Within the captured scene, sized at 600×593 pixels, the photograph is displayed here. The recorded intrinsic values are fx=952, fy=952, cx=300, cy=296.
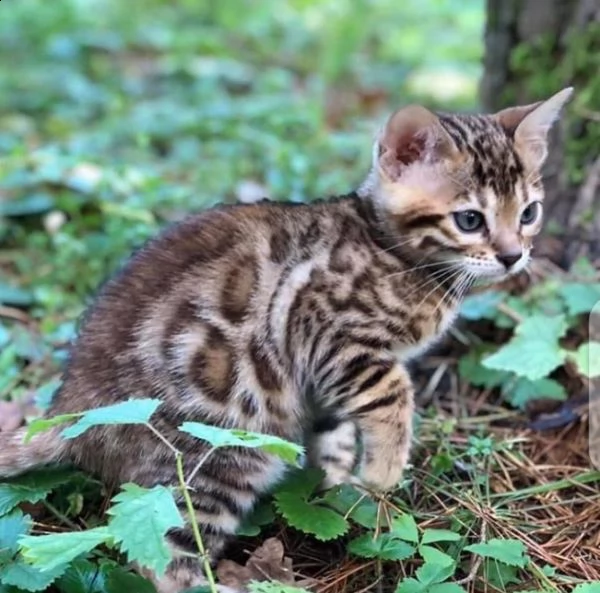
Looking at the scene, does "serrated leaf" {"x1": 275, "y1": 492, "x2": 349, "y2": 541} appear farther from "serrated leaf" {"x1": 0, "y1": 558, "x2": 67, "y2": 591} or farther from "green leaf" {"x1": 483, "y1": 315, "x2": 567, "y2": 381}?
"green leaf" {"x1": 483, "y1": 315, "x2": 567, "y2": 381}

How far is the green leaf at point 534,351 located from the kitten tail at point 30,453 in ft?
4.24

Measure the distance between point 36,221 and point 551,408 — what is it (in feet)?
8.44

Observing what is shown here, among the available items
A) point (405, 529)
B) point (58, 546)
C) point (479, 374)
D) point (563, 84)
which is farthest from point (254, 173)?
point (58, 546)

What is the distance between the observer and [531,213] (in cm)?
276

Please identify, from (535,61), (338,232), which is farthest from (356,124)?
(338,232)

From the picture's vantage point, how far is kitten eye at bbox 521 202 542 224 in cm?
273

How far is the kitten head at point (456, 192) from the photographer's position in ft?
8.59

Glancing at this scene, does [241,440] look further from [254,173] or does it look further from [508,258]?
[254,173]

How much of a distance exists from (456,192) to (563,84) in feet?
5.28

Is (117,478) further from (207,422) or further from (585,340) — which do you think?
(585,340)

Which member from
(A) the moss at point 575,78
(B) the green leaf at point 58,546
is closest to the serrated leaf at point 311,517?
(B) the green leaf at point 58,546

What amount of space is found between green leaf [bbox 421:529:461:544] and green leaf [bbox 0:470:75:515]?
0.96 metres

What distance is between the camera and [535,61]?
13.4ft

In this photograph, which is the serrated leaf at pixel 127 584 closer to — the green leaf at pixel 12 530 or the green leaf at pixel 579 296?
the green leaf at pixel 12 530
